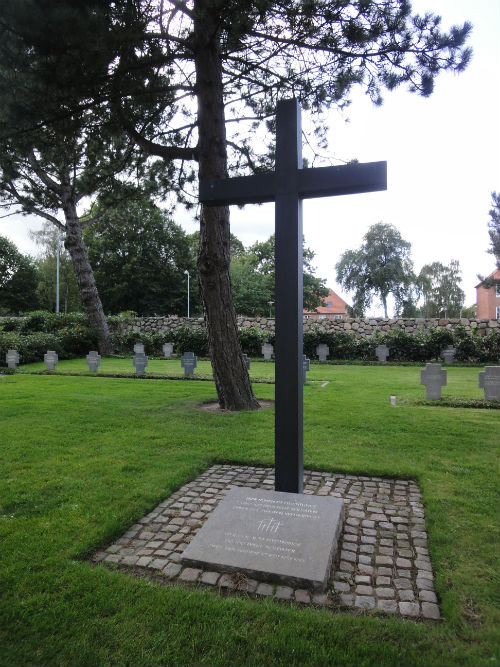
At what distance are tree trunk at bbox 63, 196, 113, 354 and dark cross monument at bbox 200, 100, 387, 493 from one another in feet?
49.7

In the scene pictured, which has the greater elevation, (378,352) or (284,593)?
(378,352)

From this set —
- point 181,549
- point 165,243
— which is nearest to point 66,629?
point 181,549

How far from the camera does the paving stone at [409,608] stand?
2141 millimetres

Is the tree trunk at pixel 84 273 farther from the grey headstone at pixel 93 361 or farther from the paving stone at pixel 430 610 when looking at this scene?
the paving stone at pixel 430 610

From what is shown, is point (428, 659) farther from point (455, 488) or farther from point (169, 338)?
point (169, 338)

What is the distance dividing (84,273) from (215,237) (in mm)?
12217

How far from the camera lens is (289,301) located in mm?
3062

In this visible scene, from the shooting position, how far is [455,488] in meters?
3.68

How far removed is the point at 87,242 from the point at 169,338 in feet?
69.2

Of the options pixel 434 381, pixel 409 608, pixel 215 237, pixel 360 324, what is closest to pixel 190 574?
pixel 409 608

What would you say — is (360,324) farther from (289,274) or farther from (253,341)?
(289,274)

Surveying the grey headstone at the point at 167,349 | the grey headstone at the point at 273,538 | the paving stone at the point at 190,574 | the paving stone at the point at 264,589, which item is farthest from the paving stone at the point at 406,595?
the grey headstone at the point at 167,349

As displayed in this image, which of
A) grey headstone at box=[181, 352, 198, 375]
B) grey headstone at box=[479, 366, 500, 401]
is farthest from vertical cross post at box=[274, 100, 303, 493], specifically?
grey headstone at box=[181, 352, 198, 375]

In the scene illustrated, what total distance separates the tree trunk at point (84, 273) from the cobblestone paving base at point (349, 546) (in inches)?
590
